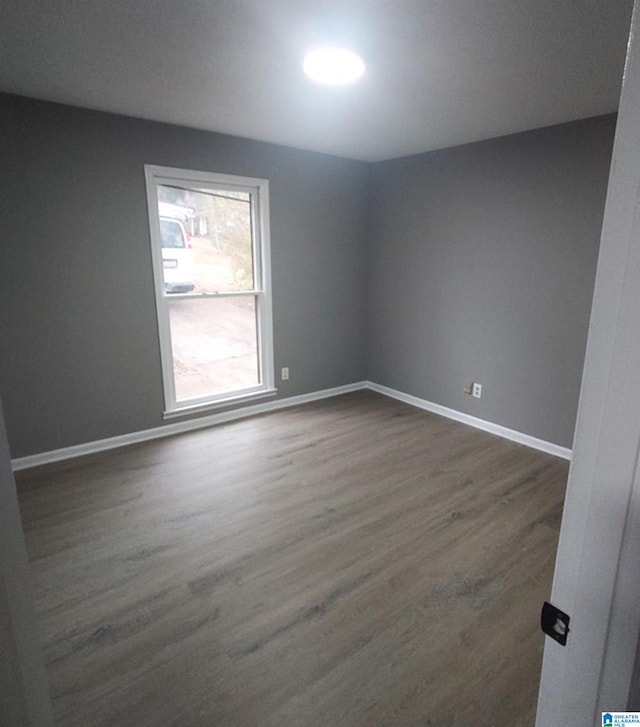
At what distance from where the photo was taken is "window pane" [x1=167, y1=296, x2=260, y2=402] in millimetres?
3672

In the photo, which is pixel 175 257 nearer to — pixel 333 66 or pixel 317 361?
pixel 317 361

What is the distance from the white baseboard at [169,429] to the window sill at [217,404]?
0.07 meters

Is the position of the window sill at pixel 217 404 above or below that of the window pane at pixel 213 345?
below

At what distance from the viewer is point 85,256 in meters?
3.07

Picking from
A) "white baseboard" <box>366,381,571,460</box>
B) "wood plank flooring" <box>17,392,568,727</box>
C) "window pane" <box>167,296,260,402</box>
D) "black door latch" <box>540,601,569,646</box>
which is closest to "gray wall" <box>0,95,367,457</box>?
"window pane" <box>167,296,260,402</box>

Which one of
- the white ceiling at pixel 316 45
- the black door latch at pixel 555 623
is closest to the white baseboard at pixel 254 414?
the white ceiling at pixel 316 45

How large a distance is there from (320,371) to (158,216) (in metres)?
2.19

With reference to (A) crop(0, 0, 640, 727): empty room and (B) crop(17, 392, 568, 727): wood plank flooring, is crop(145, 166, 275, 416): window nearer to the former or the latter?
(A) crop(0, 0, 640, 727): empty room

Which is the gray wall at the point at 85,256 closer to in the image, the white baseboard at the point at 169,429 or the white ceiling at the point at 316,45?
the white baseboard at the point at 169,429

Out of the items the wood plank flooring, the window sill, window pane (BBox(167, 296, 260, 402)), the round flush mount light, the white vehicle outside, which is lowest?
the wood plank flooring

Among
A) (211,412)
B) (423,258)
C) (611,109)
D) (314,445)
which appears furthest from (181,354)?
(611,109)

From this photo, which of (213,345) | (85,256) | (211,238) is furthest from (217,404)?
(85,256)

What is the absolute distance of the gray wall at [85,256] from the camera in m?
2.81

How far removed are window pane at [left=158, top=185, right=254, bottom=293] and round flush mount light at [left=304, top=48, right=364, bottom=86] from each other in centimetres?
159
